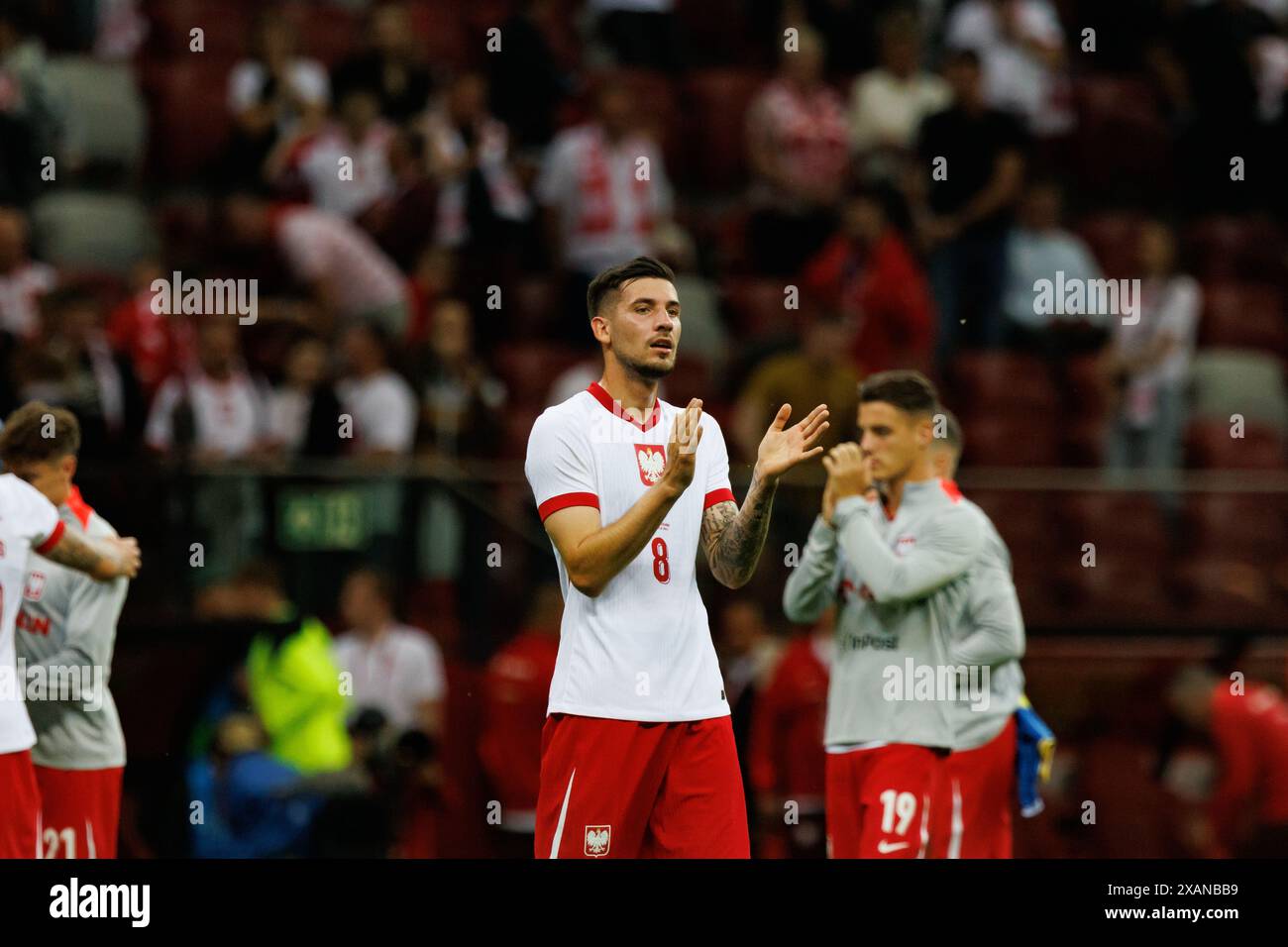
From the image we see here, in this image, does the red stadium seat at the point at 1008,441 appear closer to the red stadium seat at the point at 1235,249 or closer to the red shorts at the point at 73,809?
the red stadium seat at the point at 1235,249

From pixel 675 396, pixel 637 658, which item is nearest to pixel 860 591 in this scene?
pixel 637 658

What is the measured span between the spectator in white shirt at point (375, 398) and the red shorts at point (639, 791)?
5.82m

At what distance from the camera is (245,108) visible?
1430cm

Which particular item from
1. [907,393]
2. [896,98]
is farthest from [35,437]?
[896,98]

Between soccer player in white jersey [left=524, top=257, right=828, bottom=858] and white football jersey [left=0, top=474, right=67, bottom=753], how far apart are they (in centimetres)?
185

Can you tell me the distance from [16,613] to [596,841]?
2.40m

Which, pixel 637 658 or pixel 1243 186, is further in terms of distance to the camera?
pixel 1243 186

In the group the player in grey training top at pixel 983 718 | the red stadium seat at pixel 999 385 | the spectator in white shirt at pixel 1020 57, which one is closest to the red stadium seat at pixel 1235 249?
the spectator in white shirt at pixel 1020 57

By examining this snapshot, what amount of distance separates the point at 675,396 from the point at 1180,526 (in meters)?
3.29

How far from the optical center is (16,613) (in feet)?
24.8
